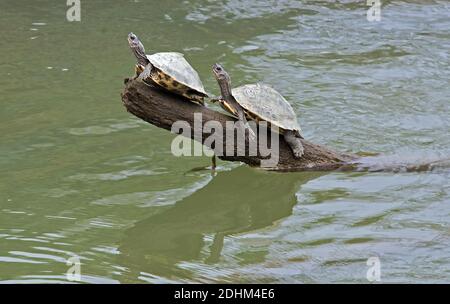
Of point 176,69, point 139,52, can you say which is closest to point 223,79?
point 176,69

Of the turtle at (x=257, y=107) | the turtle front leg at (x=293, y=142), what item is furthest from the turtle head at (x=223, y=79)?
the turtle front leg at (x=293, y=142)

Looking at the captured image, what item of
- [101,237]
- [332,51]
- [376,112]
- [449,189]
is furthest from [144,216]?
[332,51]

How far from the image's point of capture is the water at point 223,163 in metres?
5.46

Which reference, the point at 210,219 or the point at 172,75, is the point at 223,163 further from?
the point at 172,75

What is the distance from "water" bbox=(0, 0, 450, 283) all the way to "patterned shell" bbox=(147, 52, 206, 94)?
0.94 meters

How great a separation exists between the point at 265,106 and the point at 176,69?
2.59 feet

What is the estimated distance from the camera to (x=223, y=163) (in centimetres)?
705

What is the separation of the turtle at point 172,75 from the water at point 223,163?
86cm

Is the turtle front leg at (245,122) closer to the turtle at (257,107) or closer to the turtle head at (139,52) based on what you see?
the turtle at (257,107)

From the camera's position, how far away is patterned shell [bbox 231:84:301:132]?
6211 millimetres

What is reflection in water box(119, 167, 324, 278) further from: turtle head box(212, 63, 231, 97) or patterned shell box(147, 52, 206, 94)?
patterned shell box(147, 52, 206, 94)

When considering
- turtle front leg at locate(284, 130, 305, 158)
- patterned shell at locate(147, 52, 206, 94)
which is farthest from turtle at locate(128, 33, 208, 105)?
turtle front leg at locate(284, 130, 305, 158)

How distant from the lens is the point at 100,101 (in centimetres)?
836

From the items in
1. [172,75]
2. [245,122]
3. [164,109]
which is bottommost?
[245,122]
